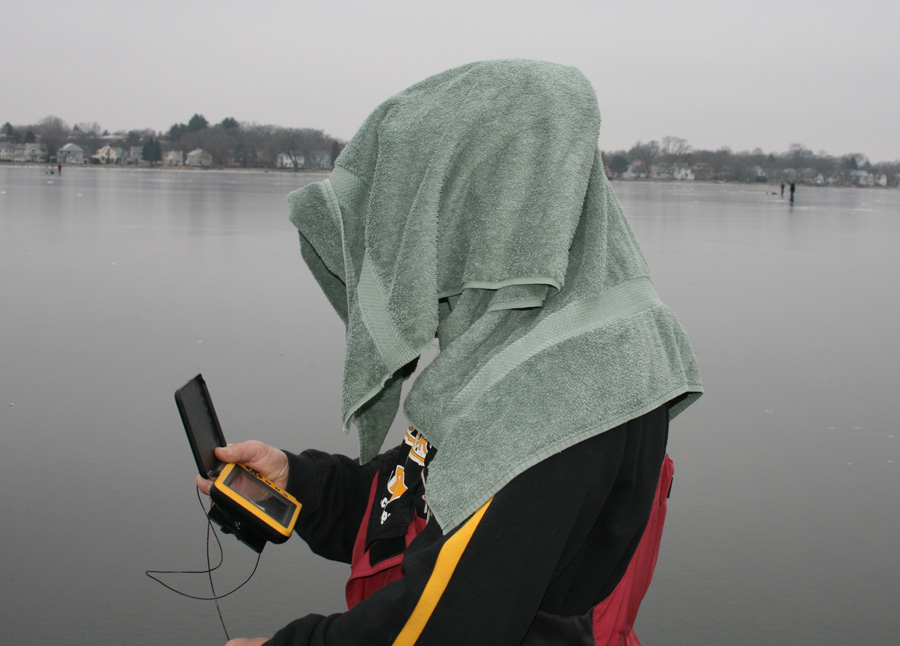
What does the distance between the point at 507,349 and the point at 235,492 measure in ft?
2.50

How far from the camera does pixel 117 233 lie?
522 inches

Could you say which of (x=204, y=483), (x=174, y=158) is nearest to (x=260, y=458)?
(x=204, y=483)

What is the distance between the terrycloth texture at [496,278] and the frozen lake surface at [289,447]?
179 cm

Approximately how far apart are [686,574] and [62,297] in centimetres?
644

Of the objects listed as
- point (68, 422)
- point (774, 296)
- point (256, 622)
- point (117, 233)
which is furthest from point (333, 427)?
point (117, 233)

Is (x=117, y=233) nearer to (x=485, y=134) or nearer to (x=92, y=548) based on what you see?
(x=92, y=548)

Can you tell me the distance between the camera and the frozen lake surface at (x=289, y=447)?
2760mm

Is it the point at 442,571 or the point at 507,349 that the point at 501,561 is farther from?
the point at 507,349

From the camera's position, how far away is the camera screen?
5.49ft

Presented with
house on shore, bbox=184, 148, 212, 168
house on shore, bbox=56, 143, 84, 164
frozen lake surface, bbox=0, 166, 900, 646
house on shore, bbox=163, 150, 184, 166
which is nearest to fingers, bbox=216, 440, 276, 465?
frozen lake surface, bbox=0, 166, 900, 646

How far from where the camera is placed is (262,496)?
1.70 meters

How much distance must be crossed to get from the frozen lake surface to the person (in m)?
1.65

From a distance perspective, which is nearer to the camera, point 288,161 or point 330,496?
point 330,496

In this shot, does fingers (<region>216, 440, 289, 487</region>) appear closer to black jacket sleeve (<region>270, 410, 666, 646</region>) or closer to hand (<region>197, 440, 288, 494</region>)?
hand (<region>197, 440, 288, 494</region>)
